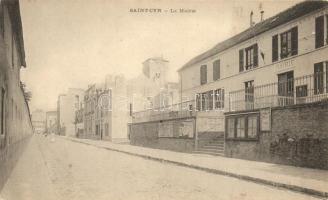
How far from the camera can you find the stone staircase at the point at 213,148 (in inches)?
658

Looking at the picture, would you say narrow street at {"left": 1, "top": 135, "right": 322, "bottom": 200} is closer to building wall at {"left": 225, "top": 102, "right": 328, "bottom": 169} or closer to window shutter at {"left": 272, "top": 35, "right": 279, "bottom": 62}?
building wall at {"left": 225, "top": 102, "right": 328, "bottom": 169}

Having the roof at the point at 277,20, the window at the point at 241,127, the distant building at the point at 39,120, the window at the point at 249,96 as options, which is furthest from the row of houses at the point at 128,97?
the distant building at the point at 39,120

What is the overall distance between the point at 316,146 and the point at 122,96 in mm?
28389

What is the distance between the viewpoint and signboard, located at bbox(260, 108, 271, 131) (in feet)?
43.8

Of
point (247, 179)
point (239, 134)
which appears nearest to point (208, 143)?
point (239, 134)

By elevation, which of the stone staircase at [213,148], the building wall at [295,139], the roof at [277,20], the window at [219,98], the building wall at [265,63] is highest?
the roof at [277,20]

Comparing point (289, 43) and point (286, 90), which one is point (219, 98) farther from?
point (286, 90)

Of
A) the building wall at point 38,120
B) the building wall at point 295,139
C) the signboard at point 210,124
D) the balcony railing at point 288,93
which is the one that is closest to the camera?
the building wall at point 295,139

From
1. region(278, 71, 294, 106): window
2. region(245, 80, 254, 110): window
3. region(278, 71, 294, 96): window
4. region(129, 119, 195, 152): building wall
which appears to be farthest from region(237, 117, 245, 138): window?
region(129, 119, 195, 152): building wall

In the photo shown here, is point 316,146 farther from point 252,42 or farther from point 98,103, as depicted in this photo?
point 98,103

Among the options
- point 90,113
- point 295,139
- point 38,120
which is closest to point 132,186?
point 295,139

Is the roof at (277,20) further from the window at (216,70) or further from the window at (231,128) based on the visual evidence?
the window at (231,128)

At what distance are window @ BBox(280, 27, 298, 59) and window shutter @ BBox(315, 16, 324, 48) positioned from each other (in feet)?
4.37

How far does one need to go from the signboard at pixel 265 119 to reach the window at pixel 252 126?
1.36 feet
